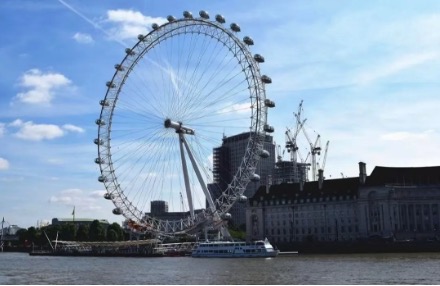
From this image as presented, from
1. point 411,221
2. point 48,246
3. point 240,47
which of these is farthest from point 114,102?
point 48,246

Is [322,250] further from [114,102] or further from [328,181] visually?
[114,102]

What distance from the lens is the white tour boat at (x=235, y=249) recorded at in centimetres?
7056

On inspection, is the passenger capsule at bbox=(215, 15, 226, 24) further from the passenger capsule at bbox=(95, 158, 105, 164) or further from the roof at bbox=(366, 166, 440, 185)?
the roof at bbox=(366, 166, 440, 185)

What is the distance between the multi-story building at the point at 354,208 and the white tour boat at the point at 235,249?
26.1 meters

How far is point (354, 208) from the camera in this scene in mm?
100562

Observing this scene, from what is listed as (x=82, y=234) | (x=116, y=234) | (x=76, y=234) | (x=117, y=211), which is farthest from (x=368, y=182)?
(x=76, y=234)

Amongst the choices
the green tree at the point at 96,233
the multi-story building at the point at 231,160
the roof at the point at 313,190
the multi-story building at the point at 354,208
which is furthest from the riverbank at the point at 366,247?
the multi-story building at the point at 231,160

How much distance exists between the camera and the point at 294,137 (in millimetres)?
144250

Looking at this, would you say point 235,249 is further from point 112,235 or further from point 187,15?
point 112,235

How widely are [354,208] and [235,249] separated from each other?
35256mm

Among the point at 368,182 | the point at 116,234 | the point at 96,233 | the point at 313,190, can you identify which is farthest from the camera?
the point at 116,234

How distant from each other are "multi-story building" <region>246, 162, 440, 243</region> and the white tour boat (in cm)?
2611

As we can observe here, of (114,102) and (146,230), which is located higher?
(114,102)

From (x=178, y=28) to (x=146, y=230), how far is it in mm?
26209
